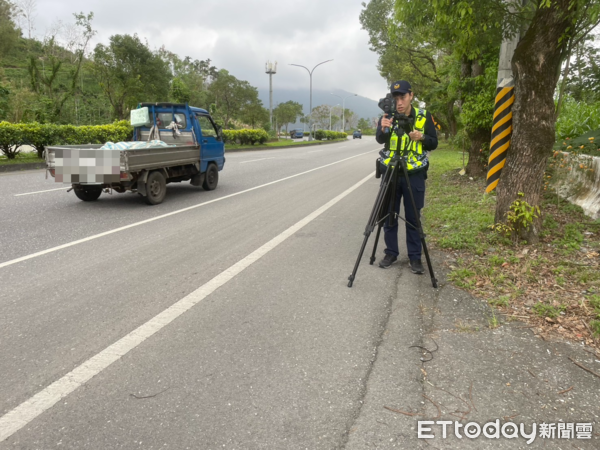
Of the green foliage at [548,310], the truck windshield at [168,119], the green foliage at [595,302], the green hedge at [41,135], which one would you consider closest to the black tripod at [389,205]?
the green foliage at [548,310]

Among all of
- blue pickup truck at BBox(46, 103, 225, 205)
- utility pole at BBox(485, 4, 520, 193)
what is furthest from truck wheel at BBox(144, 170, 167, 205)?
utility pole at BBox(485, 4, 520, 193)

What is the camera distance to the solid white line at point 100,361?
228 cm

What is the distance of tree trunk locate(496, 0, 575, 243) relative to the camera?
4824 mm

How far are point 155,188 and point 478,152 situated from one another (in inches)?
320

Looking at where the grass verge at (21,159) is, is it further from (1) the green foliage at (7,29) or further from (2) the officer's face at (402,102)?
(1) the green foliage at (7,29)

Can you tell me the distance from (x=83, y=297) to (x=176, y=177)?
583 cm

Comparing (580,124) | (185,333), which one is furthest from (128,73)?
(185,333)

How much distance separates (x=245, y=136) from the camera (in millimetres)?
33562

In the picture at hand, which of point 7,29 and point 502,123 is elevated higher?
point 7,29

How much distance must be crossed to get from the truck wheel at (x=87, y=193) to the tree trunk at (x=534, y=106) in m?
7.40

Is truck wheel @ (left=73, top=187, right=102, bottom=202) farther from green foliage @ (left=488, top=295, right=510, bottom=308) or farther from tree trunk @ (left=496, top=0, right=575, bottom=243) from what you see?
green foliage @ (left=488, top=295, right=510, bottom=308)

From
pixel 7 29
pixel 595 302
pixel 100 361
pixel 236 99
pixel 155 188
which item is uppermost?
pixel 7 29

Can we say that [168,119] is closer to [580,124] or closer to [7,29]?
[580,124]

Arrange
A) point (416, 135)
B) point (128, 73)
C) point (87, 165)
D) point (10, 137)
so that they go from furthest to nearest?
point (128, 73), point (10, 137), point (87, 165), point (416, 135)
